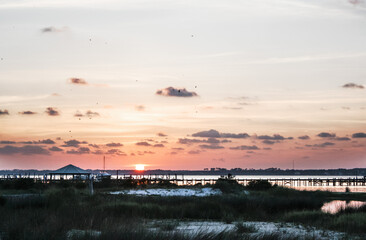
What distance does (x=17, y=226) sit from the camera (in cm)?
1436

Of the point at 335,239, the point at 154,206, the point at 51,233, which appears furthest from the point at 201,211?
the point at 51,233

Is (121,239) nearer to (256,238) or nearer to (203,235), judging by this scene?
(203,235)

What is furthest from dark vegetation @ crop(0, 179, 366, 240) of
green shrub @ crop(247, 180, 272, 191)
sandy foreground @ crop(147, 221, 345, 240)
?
green shrub @ crop(247, 180, 272, 191)

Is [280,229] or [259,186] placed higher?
[280,229]

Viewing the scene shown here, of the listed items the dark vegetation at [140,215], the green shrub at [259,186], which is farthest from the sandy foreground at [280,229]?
the green shrub at [259,186]

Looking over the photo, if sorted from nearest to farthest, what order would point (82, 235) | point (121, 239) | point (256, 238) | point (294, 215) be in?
point (121, 239) < point (82, 235) < point (256, 238) < point (294, 215)

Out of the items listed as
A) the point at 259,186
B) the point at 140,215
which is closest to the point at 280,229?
the point at 140,215

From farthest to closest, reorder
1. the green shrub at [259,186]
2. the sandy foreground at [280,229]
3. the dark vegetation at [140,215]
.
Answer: the green shrub at [259,186] < the sandy foreground at [280,229] < the dark vegetation at [140,215]

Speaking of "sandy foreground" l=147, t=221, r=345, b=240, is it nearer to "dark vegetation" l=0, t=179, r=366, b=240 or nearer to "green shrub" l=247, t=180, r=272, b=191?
"dark vegetation" l=0, t=179, r=366, b=240

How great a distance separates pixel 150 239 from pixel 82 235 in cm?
186

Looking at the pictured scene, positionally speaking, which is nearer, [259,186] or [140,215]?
[140,215]

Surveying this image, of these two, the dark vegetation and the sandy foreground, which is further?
the sandy foreground

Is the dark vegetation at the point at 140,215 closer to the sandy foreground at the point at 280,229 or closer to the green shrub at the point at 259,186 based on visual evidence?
the sandy foreground at the point at 280,229

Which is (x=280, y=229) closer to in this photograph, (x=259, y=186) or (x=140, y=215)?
(x=140, y=215)
